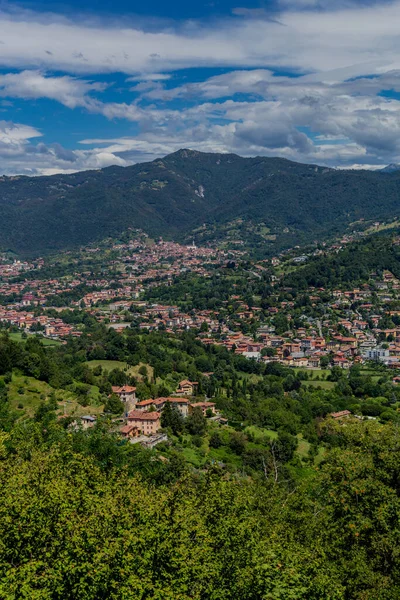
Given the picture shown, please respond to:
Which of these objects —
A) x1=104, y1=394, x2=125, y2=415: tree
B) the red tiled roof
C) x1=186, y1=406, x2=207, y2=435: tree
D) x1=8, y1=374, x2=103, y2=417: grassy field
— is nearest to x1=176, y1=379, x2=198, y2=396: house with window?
the red tiled roof

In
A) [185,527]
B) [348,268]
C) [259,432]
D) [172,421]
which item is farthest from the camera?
[348,268]

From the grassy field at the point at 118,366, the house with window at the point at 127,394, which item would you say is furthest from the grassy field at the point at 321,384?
the house with window at the point at 127,394

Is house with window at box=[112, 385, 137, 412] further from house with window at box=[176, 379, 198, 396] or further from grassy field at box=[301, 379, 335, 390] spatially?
grassy field at box=[301, 379, 335, 390]

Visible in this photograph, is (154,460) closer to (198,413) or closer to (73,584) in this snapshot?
(198,413)

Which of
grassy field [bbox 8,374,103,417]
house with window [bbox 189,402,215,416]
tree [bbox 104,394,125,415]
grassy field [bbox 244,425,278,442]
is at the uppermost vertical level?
grassy field [bbox 8,374,103,417]

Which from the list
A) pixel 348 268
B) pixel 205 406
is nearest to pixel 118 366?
pixel 205 406

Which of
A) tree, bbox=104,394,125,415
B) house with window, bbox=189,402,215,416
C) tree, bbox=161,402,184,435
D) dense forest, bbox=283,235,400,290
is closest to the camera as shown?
tree, bbox=161,402,184,435

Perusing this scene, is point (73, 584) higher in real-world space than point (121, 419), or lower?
higher

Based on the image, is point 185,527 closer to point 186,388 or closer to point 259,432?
point 259,432

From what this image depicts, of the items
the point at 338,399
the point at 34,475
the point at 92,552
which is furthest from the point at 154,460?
the point at 338,399
